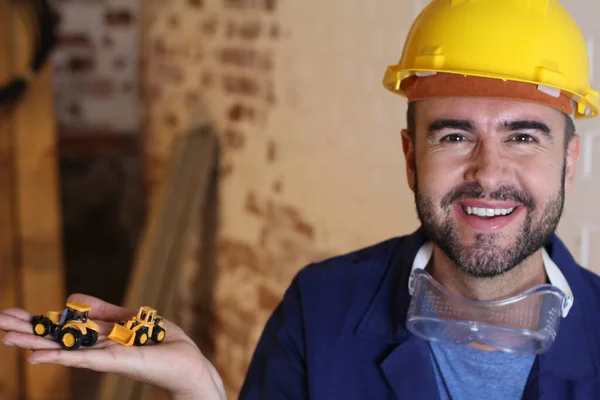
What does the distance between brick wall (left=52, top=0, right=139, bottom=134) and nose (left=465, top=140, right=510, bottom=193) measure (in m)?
3.42

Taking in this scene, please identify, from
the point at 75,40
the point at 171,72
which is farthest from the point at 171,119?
the point at 75,40

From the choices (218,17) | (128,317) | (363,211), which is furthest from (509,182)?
(218,17)

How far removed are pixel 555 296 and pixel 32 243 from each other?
6.93 ft

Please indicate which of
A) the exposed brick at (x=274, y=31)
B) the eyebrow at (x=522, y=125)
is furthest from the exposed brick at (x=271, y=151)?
the eyebrow at (x=522, y=125)

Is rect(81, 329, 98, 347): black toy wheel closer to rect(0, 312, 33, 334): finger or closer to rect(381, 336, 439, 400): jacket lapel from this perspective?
rect(0, 312, 33, 334): finger

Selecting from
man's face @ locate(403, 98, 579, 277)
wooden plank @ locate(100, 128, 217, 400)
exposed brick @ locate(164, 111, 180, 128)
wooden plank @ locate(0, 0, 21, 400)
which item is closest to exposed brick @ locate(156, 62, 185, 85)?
exposed brick @ locate(164, 111, 180, 128)

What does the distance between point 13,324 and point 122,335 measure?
0.57 ft

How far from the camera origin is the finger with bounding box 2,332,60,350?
51.1 inches

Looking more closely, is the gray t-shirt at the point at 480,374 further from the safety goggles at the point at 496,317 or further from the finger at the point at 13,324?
the finger at the point at 13,324

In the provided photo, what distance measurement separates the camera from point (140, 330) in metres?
1.40

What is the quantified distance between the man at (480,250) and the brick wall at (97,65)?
10.6 ft

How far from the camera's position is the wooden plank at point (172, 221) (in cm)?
354

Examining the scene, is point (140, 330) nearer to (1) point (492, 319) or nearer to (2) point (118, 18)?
(1) point (492, 319)

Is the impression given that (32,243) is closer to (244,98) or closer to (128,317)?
(244,98)
